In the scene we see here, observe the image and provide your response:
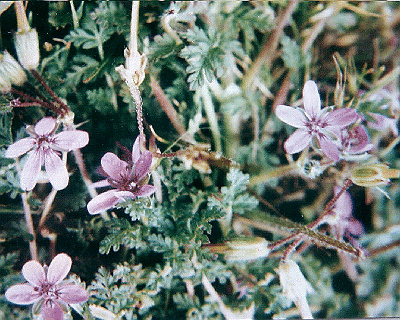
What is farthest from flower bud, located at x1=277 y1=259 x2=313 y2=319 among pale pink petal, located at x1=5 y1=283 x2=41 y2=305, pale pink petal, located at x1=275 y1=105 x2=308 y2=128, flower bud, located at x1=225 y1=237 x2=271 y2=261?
pale pink petal, located at x1=5 y1=283 x2=41 y2=305

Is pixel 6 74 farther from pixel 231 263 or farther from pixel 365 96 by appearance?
pixel 365 96

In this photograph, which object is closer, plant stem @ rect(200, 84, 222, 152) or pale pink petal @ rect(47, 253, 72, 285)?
pale pink petal @ rect(47, 253, 72, 285)

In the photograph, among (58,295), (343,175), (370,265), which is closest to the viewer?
(58,295)

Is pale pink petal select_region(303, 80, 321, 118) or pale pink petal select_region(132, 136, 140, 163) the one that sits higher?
pale pink petal select_region(303, 80, 321, 118)

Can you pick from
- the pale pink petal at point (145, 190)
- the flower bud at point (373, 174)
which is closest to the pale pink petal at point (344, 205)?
the flower bud at point (373, 174)

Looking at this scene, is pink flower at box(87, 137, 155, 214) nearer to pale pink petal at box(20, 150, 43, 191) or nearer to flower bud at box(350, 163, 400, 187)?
pale pink petal at box(20, 150, 43, 191)

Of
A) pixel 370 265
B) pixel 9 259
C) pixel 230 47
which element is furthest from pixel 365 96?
pixel 9 259
